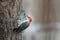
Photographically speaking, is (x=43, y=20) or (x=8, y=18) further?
(x=43, y=20)

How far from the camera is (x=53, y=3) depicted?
44.3 inches

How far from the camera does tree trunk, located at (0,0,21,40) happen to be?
506 millimetres

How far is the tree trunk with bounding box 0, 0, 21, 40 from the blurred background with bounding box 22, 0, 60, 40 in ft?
1.72

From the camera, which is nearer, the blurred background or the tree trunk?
the tree trunk

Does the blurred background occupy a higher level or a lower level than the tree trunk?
lower

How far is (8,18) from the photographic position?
52 centimetres

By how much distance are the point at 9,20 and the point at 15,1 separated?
7cm

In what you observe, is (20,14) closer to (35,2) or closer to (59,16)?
(35,2)

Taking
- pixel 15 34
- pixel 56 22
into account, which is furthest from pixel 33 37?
pixel 15 34

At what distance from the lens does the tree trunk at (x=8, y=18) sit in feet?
1.66

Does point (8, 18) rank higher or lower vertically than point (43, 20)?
higher

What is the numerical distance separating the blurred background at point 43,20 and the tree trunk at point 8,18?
523 millimetres

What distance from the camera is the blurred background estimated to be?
1.09 meters

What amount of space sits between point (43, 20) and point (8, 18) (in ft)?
2.05
